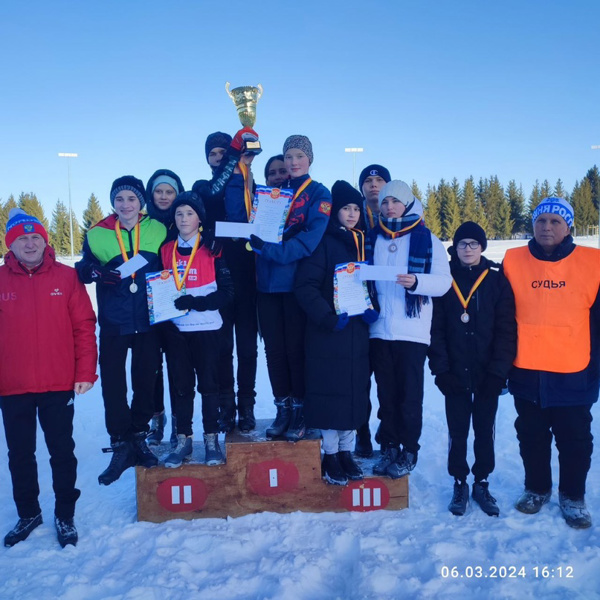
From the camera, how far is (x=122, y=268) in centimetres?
368

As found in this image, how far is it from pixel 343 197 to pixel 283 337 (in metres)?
1.26

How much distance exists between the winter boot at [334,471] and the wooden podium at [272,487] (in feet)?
0.23

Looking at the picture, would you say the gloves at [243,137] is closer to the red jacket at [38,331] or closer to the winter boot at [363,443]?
the red jacket at [38,331]

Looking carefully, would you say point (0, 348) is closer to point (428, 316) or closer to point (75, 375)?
point (75, 375)

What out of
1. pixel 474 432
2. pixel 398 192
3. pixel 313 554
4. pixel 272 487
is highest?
pixel 398 192

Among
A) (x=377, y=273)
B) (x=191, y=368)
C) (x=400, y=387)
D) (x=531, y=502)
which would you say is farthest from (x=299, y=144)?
(x=531, y=502)

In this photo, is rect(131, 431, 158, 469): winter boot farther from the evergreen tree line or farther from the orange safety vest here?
the evergreen tree line

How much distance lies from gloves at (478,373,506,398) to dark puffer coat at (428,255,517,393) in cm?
4

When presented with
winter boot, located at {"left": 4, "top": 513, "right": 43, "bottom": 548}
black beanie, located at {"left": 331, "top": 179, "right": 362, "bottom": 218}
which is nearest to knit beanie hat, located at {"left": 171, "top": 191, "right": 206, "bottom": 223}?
black beanie, located at {"left": 331, "top": 179, "right": 362, "bottom": 218}

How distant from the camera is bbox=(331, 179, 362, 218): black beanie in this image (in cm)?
380

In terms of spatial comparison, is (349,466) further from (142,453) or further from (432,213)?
(432,213)

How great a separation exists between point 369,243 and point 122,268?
1.98 metres

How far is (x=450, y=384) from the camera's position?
3.90 metres

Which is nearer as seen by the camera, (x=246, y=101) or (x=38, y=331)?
(x=38, y=331)
